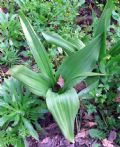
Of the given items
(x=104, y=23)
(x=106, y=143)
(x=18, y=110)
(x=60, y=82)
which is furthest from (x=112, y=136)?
(x=104, y=23)

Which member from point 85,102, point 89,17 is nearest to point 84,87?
point 85,102

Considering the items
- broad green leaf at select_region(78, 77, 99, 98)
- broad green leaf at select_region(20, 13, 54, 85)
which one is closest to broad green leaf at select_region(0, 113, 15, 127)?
broad green leaf at select_region(20, 13, 54, 85)

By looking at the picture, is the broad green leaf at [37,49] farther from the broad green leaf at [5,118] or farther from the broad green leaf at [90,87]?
the broad green leaf at [5,118]

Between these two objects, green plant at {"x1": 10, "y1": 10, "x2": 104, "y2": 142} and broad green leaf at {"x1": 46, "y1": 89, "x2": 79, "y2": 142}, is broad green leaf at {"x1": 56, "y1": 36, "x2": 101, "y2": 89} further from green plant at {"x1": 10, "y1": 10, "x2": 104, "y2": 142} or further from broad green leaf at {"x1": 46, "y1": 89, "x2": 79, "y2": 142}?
broad green leaf at {"x1": 46, "y1": 89, "x2": 79, "y2": 142}

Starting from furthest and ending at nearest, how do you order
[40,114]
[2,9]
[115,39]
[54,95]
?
1. [2,9]
2. [115,39]
3. [40,114]
4. [54,95]

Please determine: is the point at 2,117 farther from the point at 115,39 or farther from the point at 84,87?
the point at 115,39

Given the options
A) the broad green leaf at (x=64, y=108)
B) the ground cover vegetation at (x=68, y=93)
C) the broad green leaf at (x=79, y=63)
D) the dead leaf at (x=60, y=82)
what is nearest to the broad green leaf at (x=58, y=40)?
the ground cover vegetation at (x=68, y=93)
